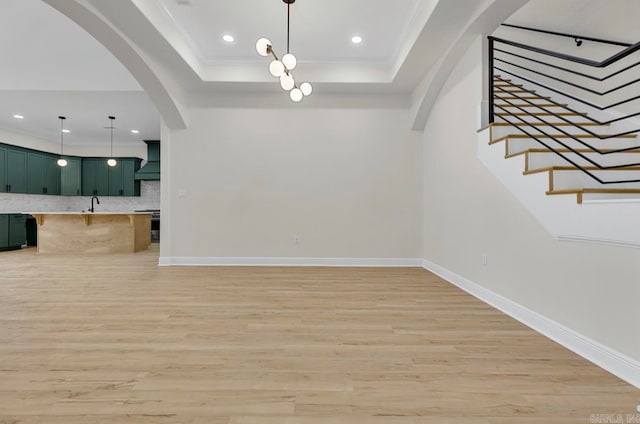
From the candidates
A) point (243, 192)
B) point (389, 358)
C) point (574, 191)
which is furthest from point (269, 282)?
point (574, 191)

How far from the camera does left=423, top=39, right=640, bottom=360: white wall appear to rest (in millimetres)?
1756

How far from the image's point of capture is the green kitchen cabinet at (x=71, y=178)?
8.82 m

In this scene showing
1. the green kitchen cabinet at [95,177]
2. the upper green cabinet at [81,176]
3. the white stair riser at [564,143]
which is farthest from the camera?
the green kitchen cabinet at [95,177]

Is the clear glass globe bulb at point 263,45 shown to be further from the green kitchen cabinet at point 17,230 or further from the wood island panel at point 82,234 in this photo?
the green kitchen cabinet at point 17,230

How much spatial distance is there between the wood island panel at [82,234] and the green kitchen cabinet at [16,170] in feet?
7.05

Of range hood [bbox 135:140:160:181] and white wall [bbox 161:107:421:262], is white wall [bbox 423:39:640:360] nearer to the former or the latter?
white wall [bbox 161:107:421:262]

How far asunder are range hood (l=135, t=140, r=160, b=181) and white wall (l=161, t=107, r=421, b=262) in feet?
13.3

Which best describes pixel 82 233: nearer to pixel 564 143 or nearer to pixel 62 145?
pixel 62 145

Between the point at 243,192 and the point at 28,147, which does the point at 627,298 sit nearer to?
the point at 243,192

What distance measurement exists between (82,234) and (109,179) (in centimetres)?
328

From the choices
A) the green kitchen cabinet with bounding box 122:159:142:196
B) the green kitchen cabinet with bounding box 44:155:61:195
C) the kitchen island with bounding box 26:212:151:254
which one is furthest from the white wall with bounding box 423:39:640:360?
the green kitchen cabinet with bounding box 44:155:61:195

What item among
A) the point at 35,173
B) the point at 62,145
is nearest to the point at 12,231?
the point at 35,173

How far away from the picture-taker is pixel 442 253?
421 centimetres

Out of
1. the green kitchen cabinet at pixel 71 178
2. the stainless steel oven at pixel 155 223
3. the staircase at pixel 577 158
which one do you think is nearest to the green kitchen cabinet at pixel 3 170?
the green kitchen cabinet at pixel 71 178
